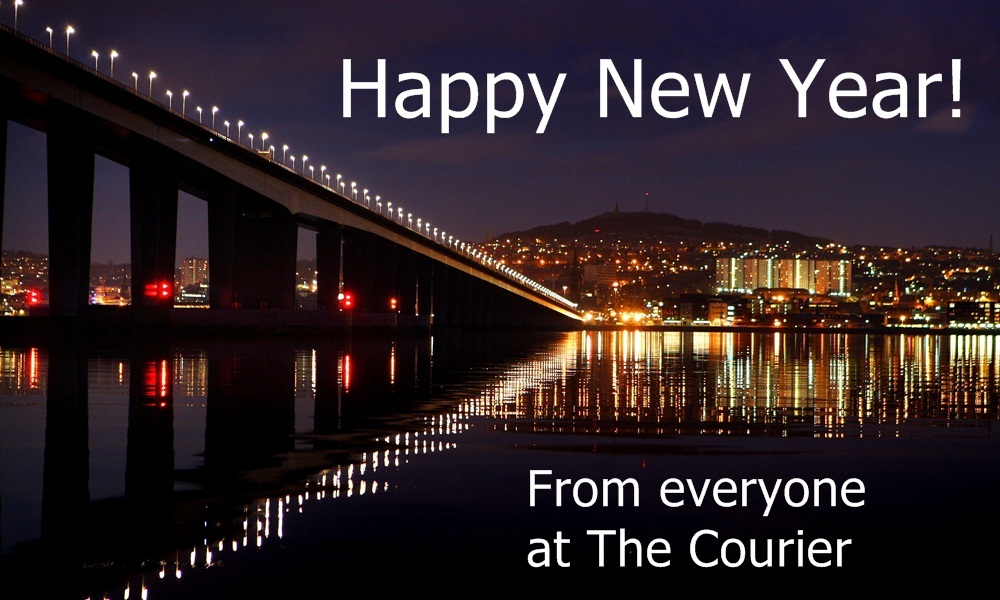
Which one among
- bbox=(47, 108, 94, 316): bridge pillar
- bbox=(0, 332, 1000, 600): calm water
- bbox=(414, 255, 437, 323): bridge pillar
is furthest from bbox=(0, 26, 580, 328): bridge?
bbox=(0, 332, 1000, 600): calm water

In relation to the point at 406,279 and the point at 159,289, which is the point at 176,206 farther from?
the point at 406,279

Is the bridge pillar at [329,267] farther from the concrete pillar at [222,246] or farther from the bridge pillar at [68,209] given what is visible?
the bridge pillar at [68,209]

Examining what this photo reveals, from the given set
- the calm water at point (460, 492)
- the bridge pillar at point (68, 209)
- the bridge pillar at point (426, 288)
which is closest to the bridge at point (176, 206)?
the bridge pillar at point (68, 209)

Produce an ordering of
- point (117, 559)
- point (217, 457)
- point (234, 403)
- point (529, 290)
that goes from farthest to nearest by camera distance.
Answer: point (529, 290), point (234, 403), point (217, 457), point (117, 559)

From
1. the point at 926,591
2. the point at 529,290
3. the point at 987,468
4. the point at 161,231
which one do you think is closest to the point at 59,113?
the point at 161,231

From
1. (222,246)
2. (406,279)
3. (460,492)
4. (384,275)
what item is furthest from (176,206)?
(460,492)

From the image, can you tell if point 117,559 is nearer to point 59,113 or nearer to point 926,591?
point 926,591

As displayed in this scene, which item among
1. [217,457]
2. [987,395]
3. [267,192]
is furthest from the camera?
[267,192]
